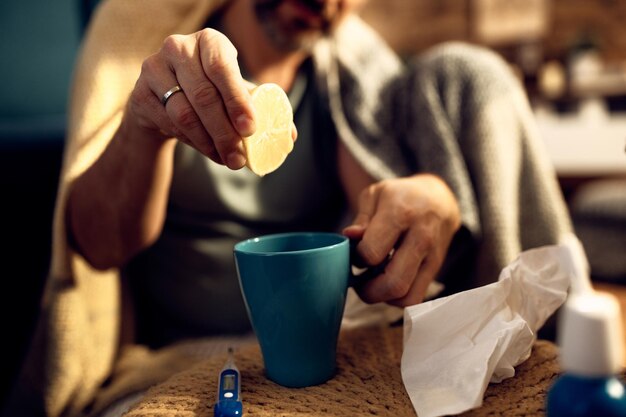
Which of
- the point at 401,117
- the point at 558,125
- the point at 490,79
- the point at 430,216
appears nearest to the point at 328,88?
the point at 401,117

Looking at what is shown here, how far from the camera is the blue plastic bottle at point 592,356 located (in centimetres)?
28

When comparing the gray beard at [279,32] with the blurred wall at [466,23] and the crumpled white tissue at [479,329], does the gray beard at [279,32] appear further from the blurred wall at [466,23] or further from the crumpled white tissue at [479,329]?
the blurred wall at [466,23]

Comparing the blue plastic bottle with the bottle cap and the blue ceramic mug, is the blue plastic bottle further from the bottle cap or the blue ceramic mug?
the blue ceramic mug

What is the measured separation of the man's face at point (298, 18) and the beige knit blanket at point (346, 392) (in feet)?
1.80

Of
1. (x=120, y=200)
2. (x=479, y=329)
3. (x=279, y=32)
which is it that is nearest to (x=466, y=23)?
(x=279, y=32)

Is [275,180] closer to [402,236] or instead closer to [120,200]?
[120,200]

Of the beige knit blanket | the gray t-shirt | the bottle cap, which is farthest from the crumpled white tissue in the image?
the gray t-shirt

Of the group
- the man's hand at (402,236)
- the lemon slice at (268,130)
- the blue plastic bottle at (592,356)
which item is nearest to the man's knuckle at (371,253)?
the man's hand at (402,236)

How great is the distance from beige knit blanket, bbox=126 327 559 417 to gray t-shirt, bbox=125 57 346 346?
0.36 meters

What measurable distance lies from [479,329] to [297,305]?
14cm

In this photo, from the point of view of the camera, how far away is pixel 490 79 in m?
0.80

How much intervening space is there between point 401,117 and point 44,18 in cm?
61

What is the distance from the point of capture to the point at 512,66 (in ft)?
7.11

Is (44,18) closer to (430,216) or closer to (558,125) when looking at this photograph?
(430,216)
